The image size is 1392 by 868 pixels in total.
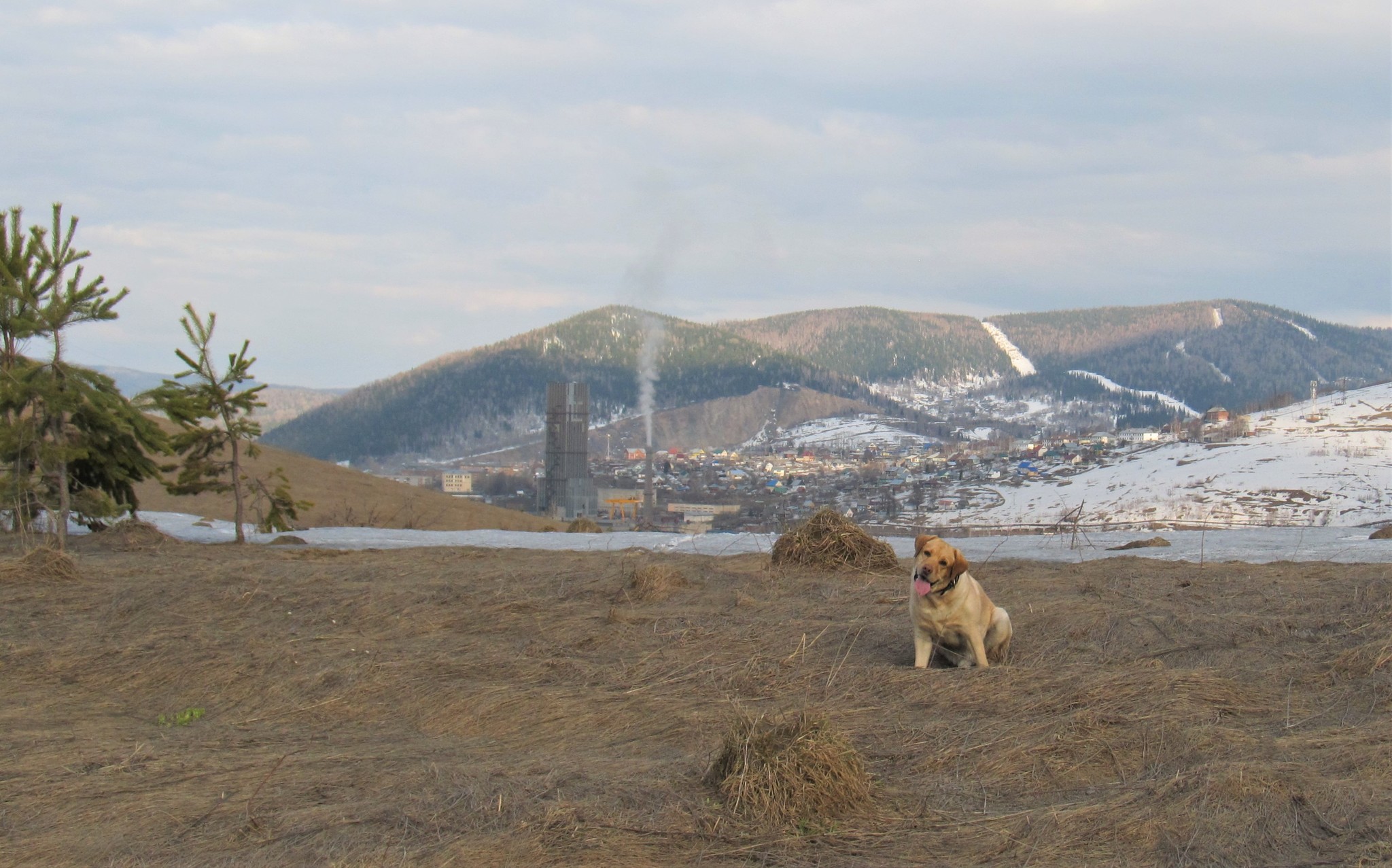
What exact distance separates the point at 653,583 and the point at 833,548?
2.29 meters

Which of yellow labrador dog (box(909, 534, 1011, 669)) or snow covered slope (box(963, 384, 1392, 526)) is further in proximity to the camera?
snow covered slope (box(963, 384, 1392, 526))

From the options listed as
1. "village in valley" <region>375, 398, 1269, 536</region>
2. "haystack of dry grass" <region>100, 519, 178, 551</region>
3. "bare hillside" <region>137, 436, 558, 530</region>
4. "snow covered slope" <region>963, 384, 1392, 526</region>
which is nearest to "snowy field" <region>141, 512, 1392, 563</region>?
"village in valley" <region>375, 398, 1269, 536</region>

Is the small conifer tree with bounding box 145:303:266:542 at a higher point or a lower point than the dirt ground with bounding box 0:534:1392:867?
higher

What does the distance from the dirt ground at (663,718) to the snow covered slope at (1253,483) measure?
1127 centimetres

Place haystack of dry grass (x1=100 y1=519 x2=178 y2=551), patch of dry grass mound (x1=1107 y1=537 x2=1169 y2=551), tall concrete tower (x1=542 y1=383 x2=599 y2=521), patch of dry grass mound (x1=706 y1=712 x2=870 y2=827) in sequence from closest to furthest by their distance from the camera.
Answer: patch of dry grass mound (x1=706 y1=712 x2=870 y2=827)
patch of dry grass mound (x1=1107 y1=537 x2=1169 y2=551)
haystack of dry grass (x1=100 y1=519 x2=178 y2=551)
tall concrete tower (x1=542 y1=383 x2=599 y2=521)

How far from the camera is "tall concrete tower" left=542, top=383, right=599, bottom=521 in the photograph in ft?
208

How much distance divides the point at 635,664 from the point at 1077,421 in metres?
200

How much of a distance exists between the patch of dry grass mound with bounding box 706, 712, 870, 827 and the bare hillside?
65.2ft

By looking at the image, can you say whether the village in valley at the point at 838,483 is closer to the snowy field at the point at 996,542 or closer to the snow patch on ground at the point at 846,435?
the snowy field at the point at 996,542

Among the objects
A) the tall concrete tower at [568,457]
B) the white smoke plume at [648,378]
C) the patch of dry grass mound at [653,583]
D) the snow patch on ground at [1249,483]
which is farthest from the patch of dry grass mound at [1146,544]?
the white smoke plume at [648,378]

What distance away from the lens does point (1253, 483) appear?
2323 cm

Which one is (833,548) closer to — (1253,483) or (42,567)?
(42,567)

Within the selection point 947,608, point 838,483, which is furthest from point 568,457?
point 947,608

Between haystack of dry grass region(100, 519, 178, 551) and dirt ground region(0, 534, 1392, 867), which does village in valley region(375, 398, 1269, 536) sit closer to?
dirt ground region(0, 534, 1392, 867)
